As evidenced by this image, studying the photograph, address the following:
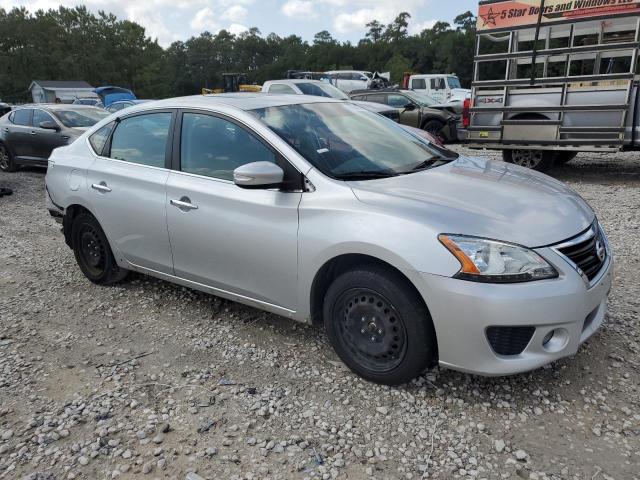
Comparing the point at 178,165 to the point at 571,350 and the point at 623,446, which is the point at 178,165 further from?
the point at 623,446

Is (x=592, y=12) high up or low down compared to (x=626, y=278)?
up

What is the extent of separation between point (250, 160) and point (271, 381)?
1.41m

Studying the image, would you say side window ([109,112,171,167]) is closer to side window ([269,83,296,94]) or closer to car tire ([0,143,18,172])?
car tire ([0,143,18,172])

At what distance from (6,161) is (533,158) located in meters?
11.3

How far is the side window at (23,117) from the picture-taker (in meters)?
11.3

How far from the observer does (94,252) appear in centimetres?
462

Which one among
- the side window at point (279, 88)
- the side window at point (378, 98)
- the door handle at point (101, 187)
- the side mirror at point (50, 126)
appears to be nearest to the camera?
the door handle at point (101, 187)

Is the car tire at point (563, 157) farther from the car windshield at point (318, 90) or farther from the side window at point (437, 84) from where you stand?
the side window at point (437, 84)

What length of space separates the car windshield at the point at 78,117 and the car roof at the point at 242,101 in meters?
7.92

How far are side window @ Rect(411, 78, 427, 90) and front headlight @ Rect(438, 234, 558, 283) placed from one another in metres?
22.9

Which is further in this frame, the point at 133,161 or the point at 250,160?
the point at 133,161

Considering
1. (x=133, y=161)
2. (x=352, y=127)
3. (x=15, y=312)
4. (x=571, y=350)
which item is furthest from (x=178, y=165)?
(x=571, y=350)

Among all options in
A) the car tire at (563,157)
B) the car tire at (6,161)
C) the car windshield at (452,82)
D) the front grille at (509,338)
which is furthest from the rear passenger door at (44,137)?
the car windshield at (452,82)

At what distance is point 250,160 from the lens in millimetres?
3375
